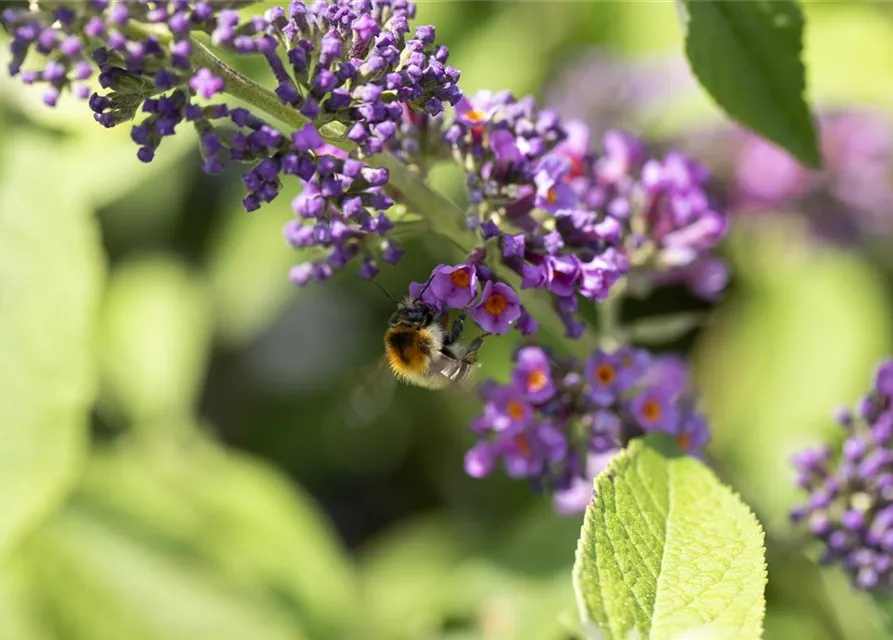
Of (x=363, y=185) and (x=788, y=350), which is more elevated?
(x=788, y=350)

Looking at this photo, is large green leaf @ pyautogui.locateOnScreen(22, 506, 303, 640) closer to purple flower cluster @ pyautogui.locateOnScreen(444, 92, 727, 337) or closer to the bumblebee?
the bumblebee

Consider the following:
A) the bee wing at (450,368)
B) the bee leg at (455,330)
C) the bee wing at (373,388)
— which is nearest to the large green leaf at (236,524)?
the bee wing at (373,388)

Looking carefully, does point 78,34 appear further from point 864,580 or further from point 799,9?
point 864,580

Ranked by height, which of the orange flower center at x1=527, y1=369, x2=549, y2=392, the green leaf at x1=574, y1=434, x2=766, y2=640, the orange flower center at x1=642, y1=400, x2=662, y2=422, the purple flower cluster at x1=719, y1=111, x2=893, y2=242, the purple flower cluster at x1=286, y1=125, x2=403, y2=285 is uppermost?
the purple flower cluster at x1=719, y1=111, x2=893, y2=242

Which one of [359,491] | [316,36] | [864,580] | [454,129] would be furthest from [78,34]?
[359,491]

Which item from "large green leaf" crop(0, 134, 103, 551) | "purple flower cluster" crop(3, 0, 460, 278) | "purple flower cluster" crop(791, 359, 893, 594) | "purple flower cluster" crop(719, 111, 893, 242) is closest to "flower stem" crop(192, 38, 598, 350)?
"purple flower cluster" crop(3, 0, 460, 278)

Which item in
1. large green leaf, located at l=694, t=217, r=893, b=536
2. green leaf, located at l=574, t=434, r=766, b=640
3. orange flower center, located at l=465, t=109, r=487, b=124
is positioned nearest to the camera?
green leaf, located at l=574, t=434, r=766, b=640

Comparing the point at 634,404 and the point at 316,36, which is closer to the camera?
the point at 316,36
